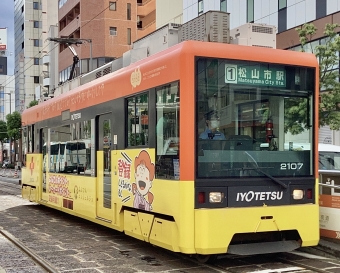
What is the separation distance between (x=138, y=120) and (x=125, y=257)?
2.13 meters

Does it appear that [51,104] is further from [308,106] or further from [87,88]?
[308,106]

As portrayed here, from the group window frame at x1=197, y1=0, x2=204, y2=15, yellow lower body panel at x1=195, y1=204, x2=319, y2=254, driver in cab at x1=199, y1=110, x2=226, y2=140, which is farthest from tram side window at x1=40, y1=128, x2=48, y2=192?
window frame at x1=197, y1=0, x2=204, y2=15

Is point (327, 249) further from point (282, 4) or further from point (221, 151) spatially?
point (282, 4)

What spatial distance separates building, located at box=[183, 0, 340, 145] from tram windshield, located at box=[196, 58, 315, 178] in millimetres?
18685

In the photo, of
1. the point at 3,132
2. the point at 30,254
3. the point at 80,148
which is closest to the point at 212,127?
the point at 30,254

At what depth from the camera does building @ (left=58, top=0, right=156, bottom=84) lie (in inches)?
2050

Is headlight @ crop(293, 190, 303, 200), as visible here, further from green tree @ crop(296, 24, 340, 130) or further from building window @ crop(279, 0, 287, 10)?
building window @ crop(279, 0, 287, 10)

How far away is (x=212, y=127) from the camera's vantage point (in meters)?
7.08

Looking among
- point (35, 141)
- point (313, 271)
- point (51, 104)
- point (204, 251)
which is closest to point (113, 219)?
point (204, 251)

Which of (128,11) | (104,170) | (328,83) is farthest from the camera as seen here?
(128,11)

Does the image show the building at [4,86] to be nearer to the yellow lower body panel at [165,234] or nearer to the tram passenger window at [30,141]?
the tram passenger window at [30,141]

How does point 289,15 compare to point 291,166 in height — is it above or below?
above

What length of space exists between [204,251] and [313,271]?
5.27 feet

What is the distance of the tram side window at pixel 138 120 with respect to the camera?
314 inches
